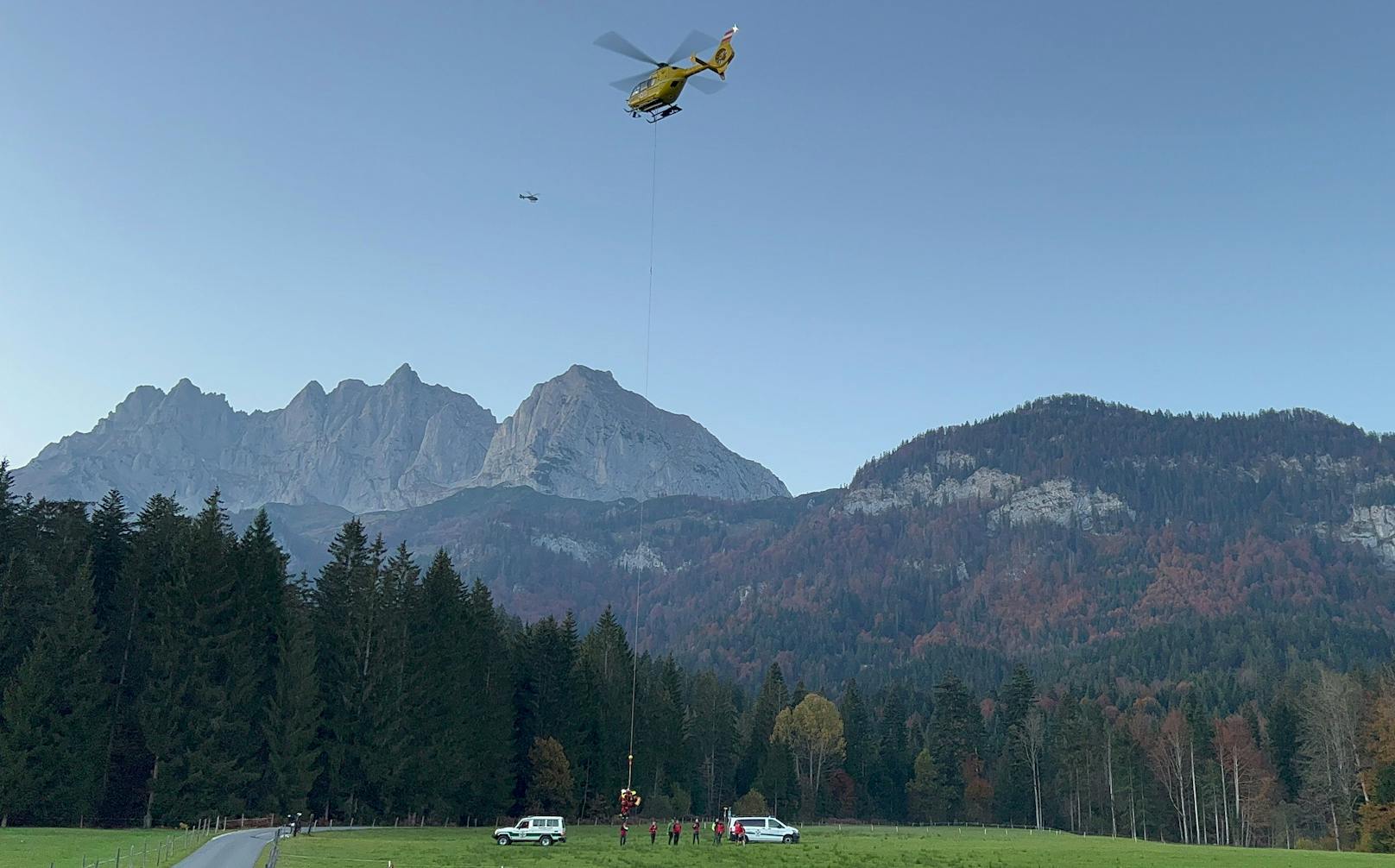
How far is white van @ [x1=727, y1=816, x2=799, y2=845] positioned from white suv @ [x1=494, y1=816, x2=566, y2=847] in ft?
40.9

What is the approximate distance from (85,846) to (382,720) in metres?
28.4

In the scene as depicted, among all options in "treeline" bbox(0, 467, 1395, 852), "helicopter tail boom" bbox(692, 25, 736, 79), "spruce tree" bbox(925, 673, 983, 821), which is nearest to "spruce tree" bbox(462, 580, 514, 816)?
"treeline" bbox(0, 467, 1395, 852)

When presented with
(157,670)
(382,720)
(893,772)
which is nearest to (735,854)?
(382,720)

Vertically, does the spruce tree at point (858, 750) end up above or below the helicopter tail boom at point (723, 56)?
below

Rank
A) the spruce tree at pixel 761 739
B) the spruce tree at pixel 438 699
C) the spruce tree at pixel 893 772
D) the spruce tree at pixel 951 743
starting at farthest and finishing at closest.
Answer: the spruce tree at pixel 893 772, the spruce tree at pixel 951 743, the spruce tree at pixel 761 739, the spruce tree at pixel 438 699

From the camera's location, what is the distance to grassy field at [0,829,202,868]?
1678 inches

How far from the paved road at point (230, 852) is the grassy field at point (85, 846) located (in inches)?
30.2

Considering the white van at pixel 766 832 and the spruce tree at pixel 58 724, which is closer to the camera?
the spruce tree at pixel 58 724

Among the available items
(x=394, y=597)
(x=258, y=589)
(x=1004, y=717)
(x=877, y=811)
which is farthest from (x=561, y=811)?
(x=1004, y=717)

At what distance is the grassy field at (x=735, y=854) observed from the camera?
50.6m

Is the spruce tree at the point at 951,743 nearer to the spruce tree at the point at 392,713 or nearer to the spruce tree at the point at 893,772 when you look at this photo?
the spruce tree at the point at 893,772

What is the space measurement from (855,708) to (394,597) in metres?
95.4

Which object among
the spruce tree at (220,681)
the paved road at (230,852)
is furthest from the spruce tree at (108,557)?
the paved road at (230,852)

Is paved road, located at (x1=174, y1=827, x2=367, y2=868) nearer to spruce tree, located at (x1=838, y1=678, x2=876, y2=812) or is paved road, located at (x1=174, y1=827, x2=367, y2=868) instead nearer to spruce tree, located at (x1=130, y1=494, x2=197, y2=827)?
spruce tree, located at (x1=130, y1=494, x2=197, y2=827)
